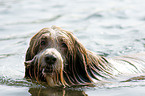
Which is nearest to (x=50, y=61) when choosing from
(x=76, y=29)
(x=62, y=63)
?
(x=62, y=63)

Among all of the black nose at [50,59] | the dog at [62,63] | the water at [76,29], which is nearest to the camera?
the black nose at [50,59]

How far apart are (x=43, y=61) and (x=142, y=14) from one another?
859cm

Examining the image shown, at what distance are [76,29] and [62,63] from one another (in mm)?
5575

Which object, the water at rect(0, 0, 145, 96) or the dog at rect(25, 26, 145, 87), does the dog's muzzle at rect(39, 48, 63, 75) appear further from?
the water at rect(0, 0, 145, 96)

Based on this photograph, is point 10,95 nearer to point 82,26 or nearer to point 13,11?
point 82,26

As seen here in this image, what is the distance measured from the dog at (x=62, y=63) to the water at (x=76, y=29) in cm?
19

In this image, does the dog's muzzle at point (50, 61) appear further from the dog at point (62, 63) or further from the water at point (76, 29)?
the water at point (76, 29)

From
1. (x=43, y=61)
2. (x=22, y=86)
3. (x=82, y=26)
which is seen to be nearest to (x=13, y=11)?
(x=82, y=26)

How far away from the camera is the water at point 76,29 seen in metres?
6.24

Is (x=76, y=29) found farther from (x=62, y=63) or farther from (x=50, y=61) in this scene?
(x=50, y=61)

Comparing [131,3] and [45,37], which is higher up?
[131,3]

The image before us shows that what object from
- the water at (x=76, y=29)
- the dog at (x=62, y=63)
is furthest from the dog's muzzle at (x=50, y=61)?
the water at (x=76, y=29)

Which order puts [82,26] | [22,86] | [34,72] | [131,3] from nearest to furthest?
[34,72], [22,86], [82,26], [131,3]

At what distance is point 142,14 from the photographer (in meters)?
13.3
